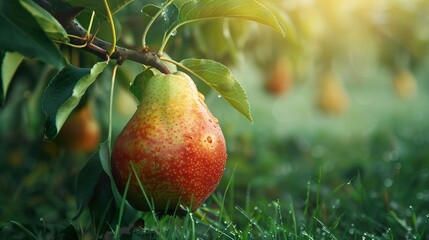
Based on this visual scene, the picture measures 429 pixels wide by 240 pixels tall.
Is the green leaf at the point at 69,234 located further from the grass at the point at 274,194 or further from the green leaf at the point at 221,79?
the green leaf at the point at 221,79

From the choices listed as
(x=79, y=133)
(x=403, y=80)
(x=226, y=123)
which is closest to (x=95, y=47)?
(x=79, y=133)

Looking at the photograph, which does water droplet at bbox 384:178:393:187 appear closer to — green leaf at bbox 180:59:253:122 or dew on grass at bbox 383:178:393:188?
dew on grass at bbox 383:178:393:188

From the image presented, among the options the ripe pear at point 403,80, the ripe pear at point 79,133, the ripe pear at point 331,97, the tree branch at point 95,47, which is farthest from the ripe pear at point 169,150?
the ripe pear at point 331,97

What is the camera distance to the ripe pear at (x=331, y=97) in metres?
3.77

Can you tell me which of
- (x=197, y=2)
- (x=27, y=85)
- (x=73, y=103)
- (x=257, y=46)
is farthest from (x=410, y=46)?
(x=73, y=103)

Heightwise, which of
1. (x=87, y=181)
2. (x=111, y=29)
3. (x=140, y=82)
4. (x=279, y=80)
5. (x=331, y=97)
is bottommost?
(x=331, y=97)

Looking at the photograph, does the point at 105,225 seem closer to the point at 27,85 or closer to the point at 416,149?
the point at 27,85

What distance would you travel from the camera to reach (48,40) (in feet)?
2.89

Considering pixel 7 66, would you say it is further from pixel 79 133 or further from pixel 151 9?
pixel 79 133

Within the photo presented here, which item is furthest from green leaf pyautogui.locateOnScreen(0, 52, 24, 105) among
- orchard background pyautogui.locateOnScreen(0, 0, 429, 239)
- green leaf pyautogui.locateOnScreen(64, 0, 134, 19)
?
green leaf pyautogui.locateOnScreen(64, 0, 134, 19)

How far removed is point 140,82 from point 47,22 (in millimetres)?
240

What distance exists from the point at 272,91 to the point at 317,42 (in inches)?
29.1

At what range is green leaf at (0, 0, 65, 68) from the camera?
0.88m

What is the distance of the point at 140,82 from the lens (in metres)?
1.14
